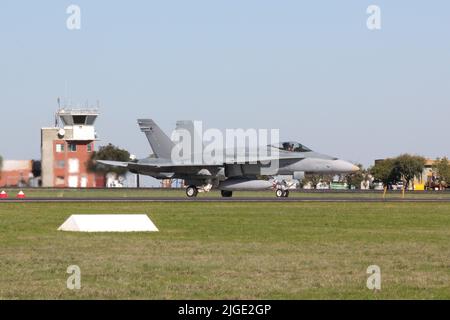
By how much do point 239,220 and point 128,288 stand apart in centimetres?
1934

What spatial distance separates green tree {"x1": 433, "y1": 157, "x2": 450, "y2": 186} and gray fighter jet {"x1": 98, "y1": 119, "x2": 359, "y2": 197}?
98.8m

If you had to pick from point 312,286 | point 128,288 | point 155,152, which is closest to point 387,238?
point 312,286

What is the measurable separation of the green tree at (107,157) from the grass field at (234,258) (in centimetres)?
3156

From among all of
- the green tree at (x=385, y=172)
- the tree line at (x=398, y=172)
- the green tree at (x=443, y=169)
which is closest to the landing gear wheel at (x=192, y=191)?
the tree line at (x=398, y=172)

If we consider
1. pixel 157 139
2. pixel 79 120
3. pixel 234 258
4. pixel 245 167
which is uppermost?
pixel 79 120

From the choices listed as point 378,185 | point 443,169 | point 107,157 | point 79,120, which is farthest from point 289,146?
point 443,169

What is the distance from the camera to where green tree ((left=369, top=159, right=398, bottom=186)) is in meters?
168

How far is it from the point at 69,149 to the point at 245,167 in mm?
20177

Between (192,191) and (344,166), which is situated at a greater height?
(344,166)

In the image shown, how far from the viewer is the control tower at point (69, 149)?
69206 millimetres

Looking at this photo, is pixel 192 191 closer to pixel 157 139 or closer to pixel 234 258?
pixel 157 139

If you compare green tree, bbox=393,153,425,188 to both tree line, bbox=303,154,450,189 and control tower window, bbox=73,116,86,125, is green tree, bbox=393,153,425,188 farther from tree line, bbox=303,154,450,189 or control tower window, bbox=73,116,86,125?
control tower window, bbox=73,116,86,125

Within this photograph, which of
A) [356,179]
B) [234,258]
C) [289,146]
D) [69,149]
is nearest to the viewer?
[234,258]

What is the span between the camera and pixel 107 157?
75.1 metres
